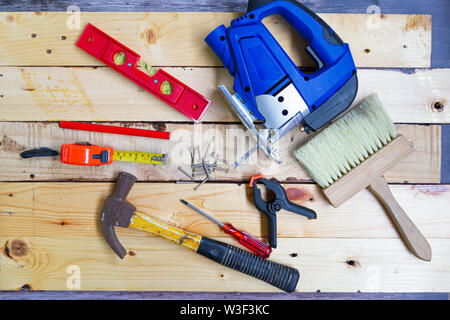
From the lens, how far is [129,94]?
1.26m

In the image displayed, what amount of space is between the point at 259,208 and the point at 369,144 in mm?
492

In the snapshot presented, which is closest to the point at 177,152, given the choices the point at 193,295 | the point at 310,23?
the point at 193,295

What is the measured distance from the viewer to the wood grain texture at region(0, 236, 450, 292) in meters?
1.27

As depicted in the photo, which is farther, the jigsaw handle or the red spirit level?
the red spirit level

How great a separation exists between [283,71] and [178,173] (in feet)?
1.86

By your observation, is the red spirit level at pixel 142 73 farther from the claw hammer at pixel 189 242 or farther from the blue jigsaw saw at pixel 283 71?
the claw hammer at pixel 189 242

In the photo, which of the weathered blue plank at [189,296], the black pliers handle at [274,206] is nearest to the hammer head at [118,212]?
the weathered blue plank at [189,296]

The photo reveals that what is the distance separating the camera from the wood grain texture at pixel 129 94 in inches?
49.6

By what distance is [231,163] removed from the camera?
127 centimetres

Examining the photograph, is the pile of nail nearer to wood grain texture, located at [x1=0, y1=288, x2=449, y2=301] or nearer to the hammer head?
the hammer head

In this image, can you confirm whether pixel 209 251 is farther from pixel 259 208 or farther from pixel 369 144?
pixel 369 144

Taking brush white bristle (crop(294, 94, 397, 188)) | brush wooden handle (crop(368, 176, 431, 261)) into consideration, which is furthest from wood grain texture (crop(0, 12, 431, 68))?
brush wooden handle (crop(368, 176, 431, 261))

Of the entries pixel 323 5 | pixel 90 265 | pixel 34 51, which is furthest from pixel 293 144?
pixel 34 51

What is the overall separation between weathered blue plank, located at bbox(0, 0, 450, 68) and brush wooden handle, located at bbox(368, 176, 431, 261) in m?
0.55
